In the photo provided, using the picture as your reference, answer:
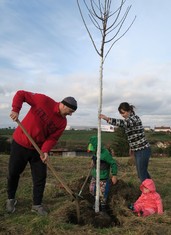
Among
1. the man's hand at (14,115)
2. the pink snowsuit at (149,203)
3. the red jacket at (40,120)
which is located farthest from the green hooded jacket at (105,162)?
the man's hand at (14,115)

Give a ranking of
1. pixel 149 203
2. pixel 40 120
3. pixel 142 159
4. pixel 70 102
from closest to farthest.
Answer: pixel 70 102 < pixel 40 120 < pixel 149 203 < pixel 142 159

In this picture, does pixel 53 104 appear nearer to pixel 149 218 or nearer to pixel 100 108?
pixel 100 108

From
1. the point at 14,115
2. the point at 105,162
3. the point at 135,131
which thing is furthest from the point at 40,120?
the point at 135,131

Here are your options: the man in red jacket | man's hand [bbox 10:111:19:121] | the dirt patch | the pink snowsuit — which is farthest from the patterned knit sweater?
man's hand [bbox 10:111:19:121]

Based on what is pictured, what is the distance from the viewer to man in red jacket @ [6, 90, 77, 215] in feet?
16.8

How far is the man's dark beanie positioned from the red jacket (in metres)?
0.25

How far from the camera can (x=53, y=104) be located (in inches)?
207

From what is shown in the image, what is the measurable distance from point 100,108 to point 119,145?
161 ft

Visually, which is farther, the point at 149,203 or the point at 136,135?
the point at 136,135

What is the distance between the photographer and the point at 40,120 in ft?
16.9

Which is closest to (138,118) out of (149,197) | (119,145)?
(149,197)

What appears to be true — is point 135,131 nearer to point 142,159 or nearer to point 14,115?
point 142,159

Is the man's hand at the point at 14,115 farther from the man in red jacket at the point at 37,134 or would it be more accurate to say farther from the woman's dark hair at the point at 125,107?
the woman's dark hair at the point at 125,107

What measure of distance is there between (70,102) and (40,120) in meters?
0.56
